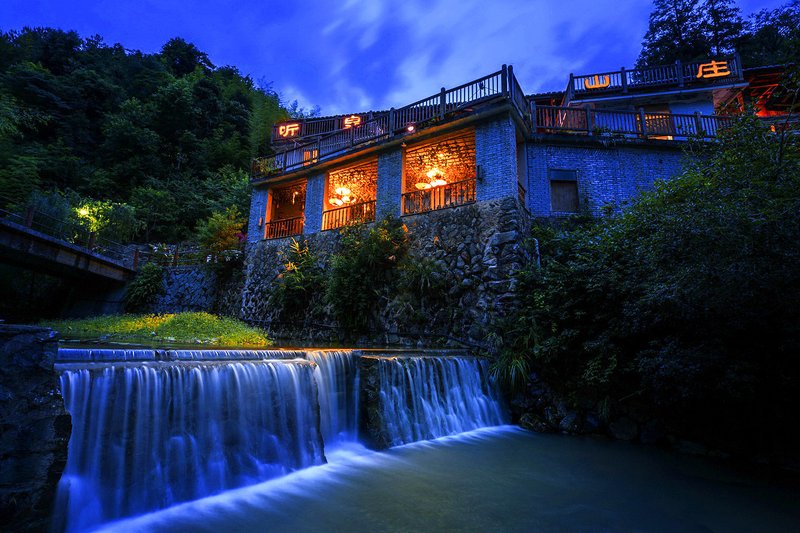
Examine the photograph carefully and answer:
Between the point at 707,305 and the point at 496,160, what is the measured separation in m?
7.32

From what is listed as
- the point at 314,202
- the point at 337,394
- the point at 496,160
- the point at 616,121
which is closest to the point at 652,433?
the point at 337,394

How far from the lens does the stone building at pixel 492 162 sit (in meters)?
11.0

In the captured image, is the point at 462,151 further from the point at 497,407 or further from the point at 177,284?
the point at 177,284

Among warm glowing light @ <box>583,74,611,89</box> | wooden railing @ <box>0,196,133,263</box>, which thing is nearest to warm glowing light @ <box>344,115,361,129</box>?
warm glowing light @ <box>583,74,611,89</box>

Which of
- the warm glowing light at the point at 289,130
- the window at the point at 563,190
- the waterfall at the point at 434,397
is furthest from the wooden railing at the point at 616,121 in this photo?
the warm glowing light at the point at 289,130

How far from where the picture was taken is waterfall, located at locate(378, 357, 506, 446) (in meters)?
6.24

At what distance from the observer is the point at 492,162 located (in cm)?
1128

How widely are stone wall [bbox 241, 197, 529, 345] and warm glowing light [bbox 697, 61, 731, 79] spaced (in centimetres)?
1296

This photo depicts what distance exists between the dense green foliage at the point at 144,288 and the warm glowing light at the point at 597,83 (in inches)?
878

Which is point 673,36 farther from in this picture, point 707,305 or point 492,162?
point 707,305

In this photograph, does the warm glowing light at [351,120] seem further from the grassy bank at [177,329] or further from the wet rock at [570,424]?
the wet rock at [570,424]

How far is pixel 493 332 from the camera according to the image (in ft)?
30.1

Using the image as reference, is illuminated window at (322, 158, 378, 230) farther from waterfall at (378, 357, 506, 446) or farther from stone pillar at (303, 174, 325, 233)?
waterfall at (378, 357, 506, 446)

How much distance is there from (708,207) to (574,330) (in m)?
3.31
